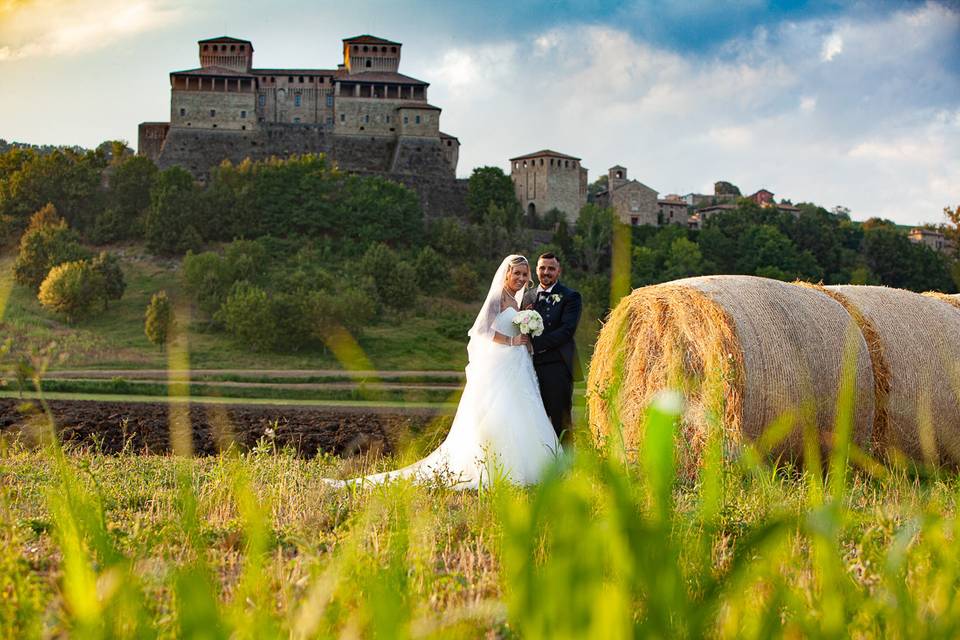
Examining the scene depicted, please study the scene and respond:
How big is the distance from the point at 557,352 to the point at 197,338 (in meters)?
33.3

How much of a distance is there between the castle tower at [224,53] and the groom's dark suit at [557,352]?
68.3 meters

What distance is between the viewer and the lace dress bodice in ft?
28.7

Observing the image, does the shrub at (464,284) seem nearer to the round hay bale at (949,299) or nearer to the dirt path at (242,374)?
the dirt path at (242,374)

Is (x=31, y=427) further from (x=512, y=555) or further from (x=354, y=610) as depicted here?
(x=512, y=555)

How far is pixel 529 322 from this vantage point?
27.4ft

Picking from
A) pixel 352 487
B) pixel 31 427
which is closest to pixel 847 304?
pixel 352 487

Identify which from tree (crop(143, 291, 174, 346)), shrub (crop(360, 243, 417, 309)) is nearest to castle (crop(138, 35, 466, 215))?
shrub (crop(360, 243, 417, 309))

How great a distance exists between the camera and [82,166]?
58.5 meters

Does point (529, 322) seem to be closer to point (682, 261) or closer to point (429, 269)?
point (429, 269)

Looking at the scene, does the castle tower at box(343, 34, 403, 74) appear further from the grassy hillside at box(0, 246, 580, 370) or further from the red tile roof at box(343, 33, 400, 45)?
the grassy hillside at box(0, 246, 580, 370)

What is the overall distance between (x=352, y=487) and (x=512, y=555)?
4253 millimetres

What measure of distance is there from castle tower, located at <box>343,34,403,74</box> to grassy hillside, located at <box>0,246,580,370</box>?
30.9 metres

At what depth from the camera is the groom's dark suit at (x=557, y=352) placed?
878 centimetres

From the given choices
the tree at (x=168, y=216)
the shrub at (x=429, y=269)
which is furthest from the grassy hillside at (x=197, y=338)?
the tree at (x=168, y=216)
